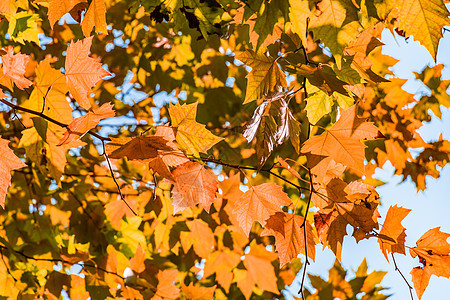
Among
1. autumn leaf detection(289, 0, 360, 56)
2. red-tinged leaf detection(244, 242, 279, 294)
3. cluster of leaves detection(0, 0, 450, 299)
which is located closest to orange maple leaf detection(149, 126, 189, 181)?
cluster of leaves detection(0, 0, 450, 299)

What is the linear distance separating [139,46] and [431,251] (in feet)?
7.57

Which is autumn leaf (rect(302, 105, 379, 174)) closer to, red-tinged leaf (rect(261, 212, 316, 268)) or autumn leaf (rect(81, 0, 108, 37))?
red-tinged leaf (rect(261, 212, 316, 268))

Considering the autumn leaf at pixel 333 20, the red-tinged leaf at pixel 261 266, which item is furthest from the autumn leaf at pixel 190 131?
the red-tinged leaf at pixel 261 266

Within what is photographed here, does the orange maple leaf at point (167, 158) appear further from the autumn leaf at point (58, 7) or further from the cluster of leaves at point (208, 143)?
the autumn leaf at point (58, 7)

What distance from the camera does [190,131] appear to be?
1306 millimetres

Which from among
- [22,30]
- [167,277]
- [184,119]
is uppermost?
[22,30]

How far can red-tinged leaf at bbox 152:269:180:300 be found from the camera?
2.19 meters

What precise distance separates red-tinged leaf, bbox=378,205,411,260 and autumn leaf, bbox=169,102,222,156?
701 mm

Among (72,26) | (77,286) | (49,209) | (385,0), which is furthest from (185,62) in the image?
(385,0)

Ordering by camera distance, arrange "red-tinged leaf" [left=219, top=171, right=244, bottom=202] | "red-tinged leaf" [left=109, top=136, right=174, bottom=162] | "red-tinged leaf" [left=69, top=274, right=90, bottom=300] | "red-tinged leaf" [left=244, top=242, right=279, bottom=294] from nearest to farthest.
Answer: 1. "red-tinged leaf" [left=109, top=136, right=174, bottom=162]
2. "red-tinged leaf" [left=219, top=171, right=244, bottom=202]
3. "red-tinged leaf" [left=69, top=274, right=90, bottom=300]
4. "red-tinged leaf" [left=244, top=242, right=279, bottom=294]

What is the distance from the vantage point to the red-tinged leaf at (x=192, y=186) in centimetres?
140

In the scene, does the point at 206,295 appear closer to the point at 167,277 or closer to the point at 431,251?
the point at 167,277

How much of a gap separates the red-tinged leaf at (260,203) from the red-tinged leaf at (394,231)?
0.38m

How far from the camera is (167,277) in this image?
222 centimetres
